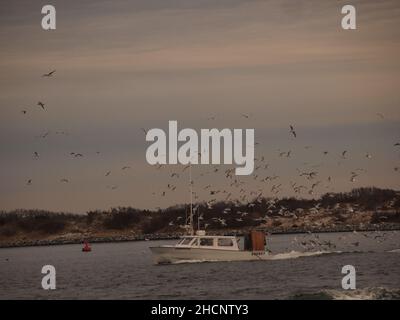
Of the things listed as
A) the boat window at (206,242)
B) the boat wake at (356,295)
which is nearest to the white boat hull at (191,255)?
the boat window at (206,242)

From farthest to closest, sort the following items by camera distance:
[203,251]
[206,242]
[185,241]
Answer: [206,242] → [185,241] → [203,251]

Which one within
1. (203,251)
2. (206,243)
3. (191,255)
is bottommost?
(191,255)

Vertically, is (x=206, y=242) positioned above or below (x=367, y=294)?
above

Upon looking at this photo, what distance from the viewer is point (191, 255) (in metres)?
38.6

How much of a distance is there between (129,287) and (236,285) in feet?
9.92

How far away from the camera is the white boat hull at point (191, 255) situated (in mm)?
38469

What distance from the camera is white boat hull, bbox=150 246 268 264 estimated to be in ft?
126

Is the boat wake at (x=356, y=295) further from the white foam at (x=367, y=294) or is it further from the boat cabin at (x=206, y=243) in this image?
the boat cabin at (x=206, y=243)

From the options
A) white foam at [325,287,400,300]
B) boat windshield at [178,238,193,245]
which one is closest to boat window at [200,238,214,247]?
boat windshield at [178,238,193,245]

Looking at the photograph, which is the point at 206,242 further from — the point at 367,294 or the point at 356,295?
the point at 356,295

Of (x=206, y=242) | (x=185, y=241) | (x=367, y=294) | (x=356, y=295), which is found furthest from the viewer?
(x=206, y=242)

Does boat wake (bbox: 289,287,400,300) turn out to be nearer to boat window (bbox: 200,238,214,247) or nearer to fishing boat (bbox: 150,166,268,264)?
fishing boat (bbox: 150,166,268,264)

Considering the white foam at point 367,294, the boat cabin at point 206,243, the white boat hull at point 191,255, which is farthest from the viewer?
the boat cabin at point 206,243

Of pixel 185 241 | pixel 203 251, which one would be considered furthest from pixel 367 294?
pixel 185 241
